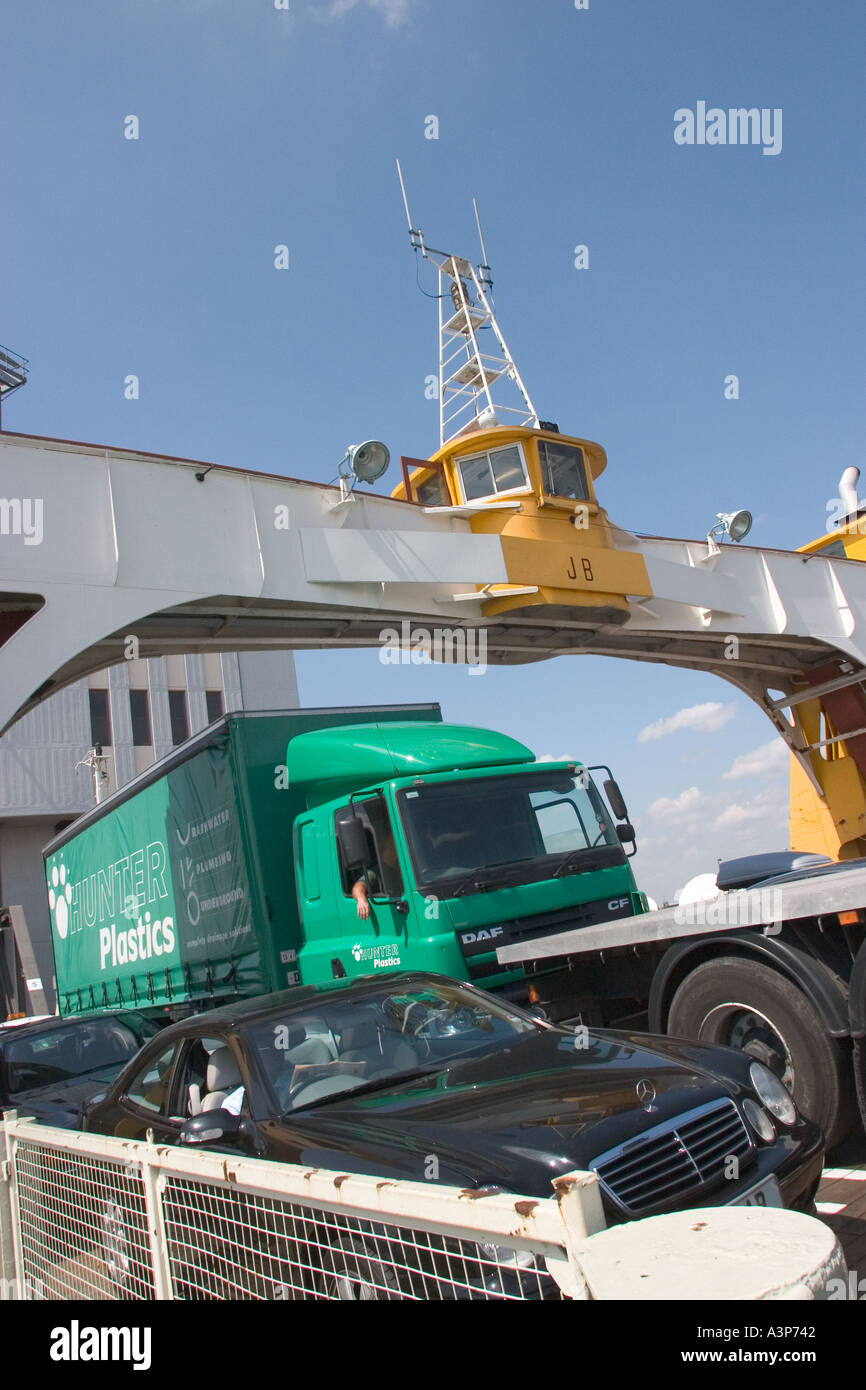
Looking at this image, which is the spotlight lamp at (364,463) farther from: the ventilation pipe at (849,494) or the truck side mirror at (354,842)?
the ventilation pipe at (849,494)

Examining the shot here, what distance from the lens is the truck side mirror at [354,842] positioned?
280 inches

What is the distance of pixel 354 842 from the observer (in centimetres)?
711

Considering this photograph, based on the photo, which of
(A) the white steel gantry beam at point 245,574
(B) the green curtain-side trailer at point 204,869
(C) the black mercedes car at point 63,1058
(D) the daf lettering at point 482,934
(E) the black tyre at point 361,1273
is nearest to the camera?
(E) the black tyre at point 361,1273

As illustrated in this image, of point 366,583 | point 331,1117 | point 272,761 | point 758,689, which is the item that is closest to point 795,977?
point 331,1117

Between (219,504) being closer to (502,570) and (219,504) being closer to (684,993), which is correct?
(502,570)

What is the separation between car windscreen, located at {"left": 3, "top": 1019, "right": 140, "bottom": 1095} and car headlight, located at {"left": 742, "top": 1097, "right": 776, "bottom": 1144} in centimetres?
658

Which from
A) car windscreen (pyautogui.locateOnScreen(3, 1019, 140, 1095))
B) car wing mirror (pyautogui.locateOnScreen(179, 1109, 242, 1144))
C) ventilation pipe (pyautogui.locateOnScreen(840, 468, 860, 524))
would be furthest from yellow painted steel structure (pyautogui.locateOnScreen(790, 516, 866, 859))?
car wing mirror (pyautogui.locateOnScreen(179, 1109, 242, 1144))

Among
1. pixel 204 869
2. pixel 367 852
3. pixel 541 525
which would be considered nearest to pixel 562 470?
pixel 541 525

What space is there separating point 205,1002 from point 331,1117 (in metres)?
6.20

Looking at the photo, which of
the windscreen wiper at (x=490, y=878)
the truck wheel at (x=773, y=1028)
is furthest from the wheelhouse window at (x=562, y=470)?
the truck wheel at (x=773, y=1028)

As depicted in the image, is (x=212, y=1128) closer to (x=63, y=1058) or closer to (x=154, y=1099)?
(x=154, y=1099)

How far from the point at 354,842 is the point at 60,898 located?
30.7 ft

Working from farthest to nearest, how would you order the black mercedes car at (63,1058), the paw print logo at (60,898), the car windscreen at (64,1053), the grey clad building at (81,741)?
1. the grey clad building at (81,741)
2. the paw print logo at (60,898)
3. the car windscreen at (64,1053)
4. the black mercedes car at (63,1058)

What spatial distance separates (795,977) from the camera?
489 centimetres
